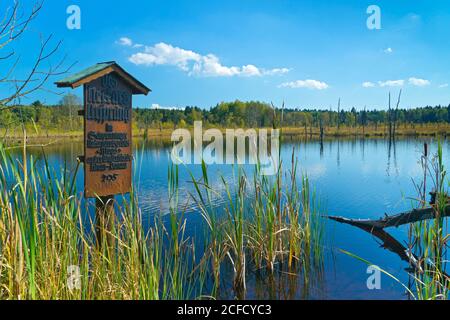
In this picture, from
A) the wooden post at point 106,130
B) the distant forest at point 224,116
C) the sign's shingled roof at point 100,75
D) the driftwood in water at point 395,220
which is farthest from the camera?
the distant forest at point 224,116

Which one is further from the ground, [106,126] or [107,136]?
[106,126]

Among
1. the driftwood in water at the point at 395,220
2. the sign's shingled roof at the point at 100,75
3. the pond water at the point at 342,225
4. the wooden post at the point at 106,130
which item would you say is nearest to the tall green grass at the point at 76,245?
the pond water at the point at 342,225

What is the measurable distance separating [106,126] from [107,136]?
124 millimetres

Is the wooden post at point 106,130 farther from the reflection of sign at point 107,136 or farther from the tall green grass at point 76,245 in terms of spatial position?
the tall green grass at point 76,245

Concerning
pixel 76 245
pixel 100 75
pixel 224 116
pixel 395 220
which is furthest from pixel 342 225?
pixel 224 116

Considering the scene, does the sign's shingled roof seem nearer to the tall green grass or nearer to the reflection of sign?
the reflection of sign

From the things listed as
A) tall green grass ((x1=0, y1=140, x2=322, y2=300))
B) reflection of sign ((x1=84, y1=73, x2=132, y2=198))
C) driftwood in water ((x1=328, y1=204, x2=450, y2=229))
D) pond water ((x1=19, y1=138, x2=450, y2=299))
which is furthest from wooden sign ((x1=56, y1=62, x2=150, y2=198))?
driftwood in water ((x1=328, y1=204, x2=450, y2=229))

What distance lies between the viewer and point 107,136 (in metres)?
4.12

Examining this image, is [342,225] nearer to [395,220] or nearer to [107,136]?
[395,220]

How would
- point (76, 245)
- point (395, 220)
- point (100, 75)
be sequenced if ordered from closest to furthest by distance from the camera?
1. point (76, 245)
2. point (100, 75)
3. point (395, 220)

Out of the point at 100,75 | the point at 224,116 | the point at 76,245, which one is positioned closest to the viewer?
the point at 76,245

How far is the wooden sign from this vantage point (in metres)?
3.91

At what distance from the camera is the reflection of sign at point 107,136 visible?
12.9ft
